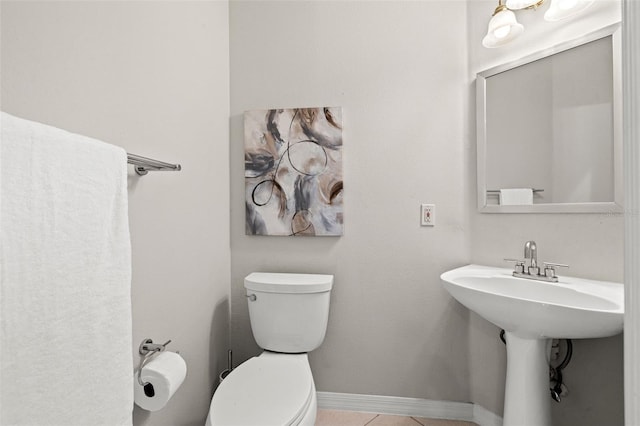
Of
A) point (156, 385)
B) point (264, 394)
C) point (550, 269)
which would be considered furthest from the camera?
point (550, 269)

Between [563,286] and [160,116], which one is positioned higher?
[160,116]

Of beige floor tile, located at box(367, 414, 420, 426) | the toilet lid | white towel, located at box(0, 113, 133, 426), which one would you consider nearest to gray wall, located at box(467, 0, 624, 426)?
beige floor tile, located at box(367, 414, 420, 426)

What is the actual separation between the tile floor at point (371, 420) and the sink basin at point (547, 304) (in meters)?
0.71

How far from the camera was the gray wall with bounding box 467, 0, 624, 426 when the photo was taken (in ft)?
3.32

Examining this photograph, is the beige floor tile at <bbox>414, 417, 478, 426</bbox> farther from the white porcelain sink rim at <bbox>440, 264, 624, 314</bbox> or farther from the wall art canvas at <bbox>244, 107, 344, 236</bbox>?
the wall art canvas at <bbox>244, 107, 344, 236</bbox>

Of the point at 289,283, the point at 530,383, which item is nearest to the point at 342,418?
the point at 289,283

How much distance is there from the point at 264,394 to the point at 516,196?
1.29 meters

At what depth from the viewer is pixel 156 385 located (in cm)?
82

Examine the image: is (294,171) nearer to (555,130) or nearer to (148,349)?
(148,349)

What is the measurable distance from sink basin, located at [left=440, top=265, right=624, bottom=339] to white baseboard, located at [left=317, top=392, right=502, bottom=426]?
657 mm

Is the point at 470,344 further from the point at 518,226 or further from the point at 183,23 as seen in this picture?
the point at 183,23

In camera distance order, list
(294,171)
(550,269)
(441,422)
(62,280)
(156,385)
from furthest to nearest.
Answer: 1. (294,171)
2. (441,422)
3. (550,269)
4. (156,385)
5. (62,280)

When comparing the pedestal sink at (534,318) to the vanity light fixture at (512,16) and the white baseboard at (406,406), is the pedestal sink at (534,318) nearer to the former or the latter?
the white baseboard at (406,406)

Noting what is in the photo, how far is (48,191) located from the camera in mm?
486
